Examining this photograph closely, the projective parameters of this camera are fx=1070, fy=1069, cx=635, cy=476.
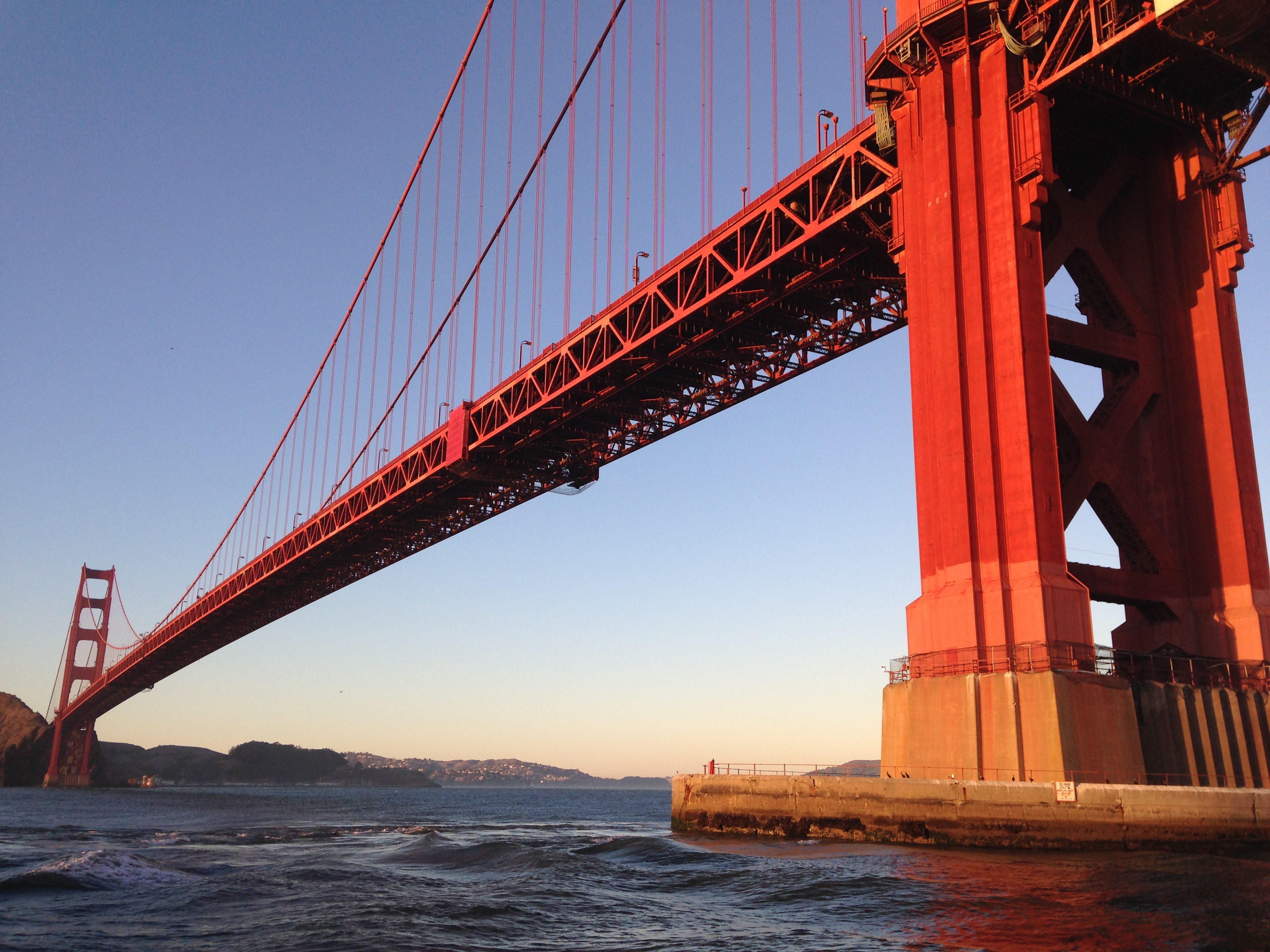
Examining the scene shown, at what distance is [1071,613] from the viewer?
19562 mm

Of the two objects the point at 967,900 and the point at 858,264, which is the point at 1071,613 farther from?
the point at 858,264

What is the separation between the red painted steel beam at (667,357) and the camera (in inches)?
1091

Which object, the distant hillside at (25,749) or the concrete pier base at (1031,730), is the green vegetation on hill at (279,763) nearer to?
the distant hillside at (25,749)

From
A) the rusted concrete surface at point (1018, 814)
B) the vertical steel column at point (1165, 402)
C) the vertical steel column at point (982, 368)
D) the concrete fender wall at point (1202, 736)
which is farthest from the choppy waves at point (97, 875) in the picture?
the vertical steel column at point (1165, 402)

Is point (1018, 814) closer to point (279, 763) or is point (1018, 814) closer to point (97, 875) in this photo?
point (97, 875)

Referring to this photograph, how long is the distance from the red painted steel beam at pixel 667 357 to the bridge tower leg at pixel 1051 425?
9.27 feet

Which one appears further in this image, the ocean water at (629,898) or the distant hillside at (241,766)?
the distant hillside at (241,766)

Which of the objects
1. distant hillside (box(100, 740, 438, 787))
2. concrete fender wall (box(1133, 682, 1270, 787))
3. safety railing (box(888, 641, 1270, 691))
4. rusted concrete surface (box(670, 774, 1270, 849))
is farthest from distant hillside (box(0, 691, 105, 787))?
concrete fender wall (box(1133, 682, 1270, 787))

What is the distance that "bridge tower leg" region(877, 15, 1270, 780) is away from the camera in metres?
19.4

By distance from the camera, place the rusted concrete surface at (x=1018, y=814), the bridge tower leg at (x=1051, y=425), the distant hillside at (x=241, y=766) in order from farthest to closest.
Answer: the distant hillside at (x=241, y=766) → the bridge tower leg at (x=1051, y=425) → the rusted concrete surface at (x=1018, y=814)

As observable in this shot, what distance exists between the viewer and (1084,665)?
63.3 feet

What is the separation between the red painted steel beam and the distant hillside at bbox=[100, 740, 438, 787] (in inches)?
4626

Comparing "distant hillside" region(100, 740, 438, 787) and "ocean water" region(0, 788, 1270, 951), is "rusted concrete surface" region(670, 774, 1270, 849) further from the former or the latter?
"distant hillside" region(100, 740, 438, 787)

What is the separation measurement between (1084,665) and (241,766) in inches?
6868
